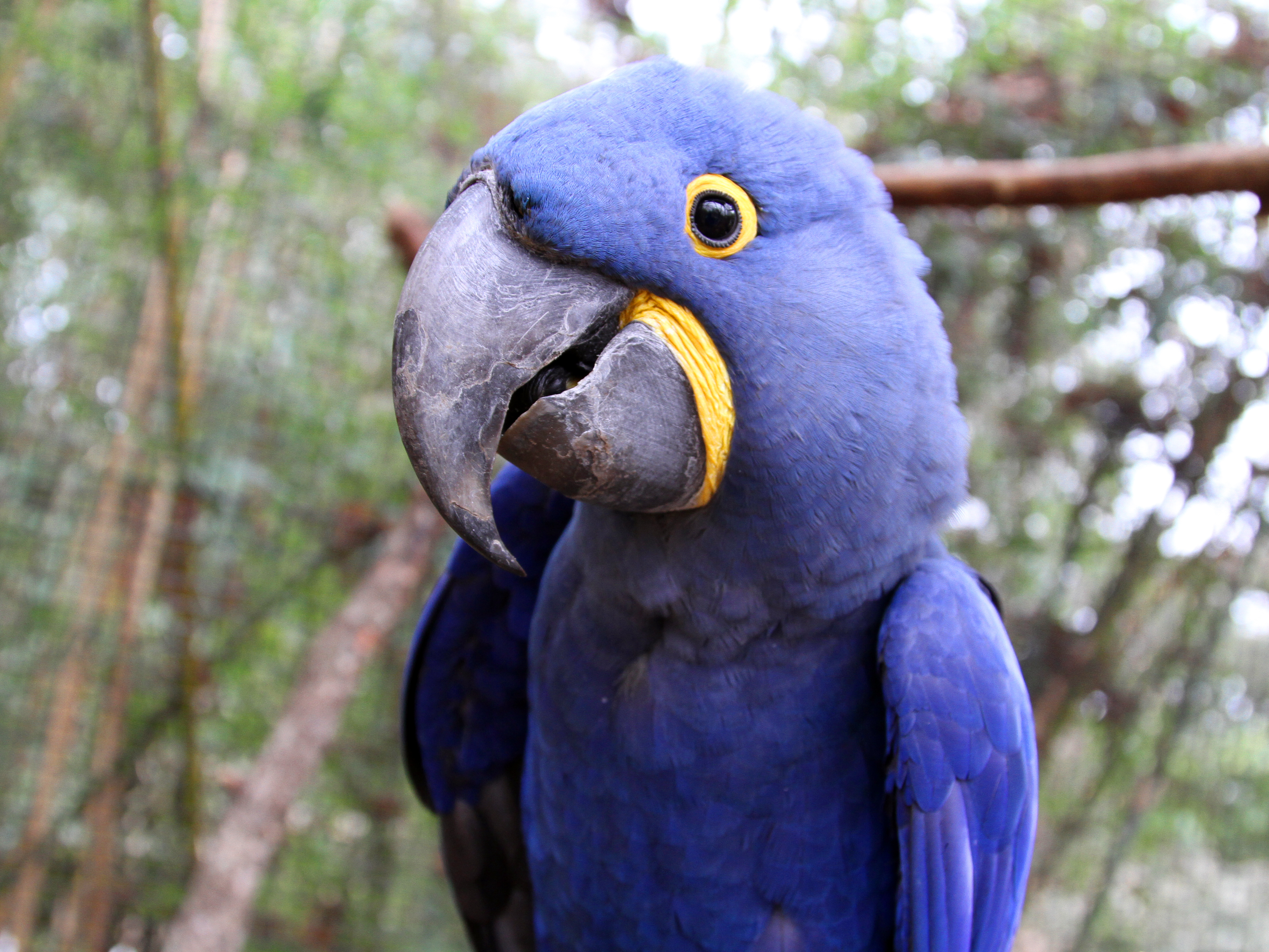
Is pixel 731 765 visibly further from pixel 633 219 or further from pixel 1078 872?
pixel 1078 872

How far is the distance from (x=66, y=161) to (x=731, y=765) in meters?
2.28

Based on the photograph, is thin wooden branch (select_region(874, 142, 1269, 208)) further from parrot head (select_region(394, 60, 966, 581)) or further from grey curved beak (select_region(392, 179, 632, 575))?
grey curved beak (select_region(392, 179, 632, 575))

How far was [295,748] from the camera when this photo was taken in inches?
74.7

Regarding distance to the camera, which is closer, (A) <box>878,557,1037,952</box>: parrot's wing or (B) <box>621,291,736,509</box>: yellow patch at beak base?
(B) <box>621,291,736,509</box>: yellow patch at beak base

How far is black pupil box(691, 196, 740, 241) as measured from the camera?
2.28 ft

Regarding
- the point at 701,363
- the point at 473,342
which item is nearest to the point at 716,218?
the point at 701,363

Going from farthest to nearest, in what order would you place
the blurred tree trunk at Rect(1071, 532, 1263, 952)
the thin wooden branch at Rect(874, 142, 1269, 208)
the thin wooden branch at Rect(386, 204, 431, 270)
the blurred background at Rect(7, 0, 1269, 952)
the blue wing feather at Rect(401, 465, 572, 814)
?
the blurred tree trunk at Rect(1071, 532, 1263, 952)
the blurred background at Rect(7, 0, 1269, 952)
the thin wooden branch at Rect(386, 204, 431, 270)
the thin wooden branch at Rect(874, 142, 1269, 208)
the blue wing feather at Rect(401, 465, 572, 814)

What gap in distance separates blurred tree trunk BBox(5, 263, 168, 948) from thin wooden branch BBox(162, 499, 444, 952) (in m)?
0.66

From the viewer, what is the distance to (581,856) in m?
0.98

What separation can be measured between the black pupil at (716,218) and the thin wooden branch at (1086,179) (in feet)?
3.08

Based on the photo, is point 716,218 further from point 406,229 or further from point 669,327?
point 406,229

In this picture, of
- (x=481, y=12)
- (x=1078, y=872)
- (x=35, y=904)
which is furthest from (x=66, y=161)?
(x=1078, y=872)

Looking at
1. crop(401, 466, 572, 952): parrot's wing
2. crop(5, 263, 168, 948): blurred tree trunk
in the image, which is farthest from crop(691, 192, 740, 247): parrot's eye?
crop(5, 263, 168, 948): blurred tree trunk

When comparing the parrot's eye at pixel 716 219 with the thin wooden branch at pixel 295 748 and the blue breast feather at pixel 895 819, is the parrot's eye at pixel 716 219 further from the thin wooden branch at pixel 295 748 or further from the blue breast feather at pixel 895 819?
the thin wooden branch at pixel 295 748
